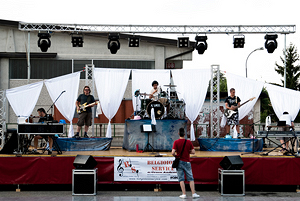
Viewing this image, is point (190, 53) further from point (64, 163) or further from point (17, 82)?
point (64, 163)

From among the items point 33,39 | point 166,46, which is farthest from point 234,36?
point 33,39

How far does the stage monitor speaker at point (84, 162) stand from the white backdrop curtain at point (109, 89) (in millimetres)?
3550

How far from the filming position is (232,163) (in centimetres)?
938

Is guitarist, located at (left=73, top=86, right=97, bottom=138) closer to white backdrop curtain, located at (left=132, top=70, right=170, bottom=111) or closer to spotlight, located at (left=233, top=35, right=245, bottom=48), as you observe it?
white backdrop curtain, located at (left=132, top=70, right=170, bottom=111)

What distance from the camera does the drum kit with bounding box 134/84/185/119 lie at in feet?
Answer: 39.0

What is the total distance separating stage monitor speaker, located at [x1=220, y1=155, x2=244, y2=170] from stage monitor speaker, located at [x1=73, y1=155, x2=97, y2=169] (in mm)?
A: 3411

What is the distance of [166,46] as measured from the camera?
2847 centimetres

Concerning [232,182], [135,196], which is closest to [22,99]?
[135,196]

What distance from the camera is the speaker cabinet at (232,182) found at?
941cm

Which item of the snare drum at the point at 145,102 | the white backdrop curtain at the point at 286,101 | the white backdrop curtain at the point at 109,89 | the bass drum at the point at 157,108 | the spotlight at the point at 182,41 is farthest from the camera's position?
the spotlight at the point at 182,41

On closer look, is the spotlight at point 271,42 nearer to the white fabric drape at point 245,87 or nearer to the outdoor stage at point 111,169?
the white fabric drape at point 245,87

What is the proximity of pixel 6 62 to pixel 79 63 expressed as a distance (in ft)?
17.0

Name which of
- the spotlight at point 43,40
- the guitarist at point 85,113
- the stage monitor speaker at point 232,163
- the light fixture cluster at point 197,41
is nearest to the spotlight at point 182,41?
the light fixture cluster at point 197,41

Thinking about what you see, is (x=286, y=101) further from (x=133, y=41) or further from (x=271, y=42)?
(x=133, y=41)
